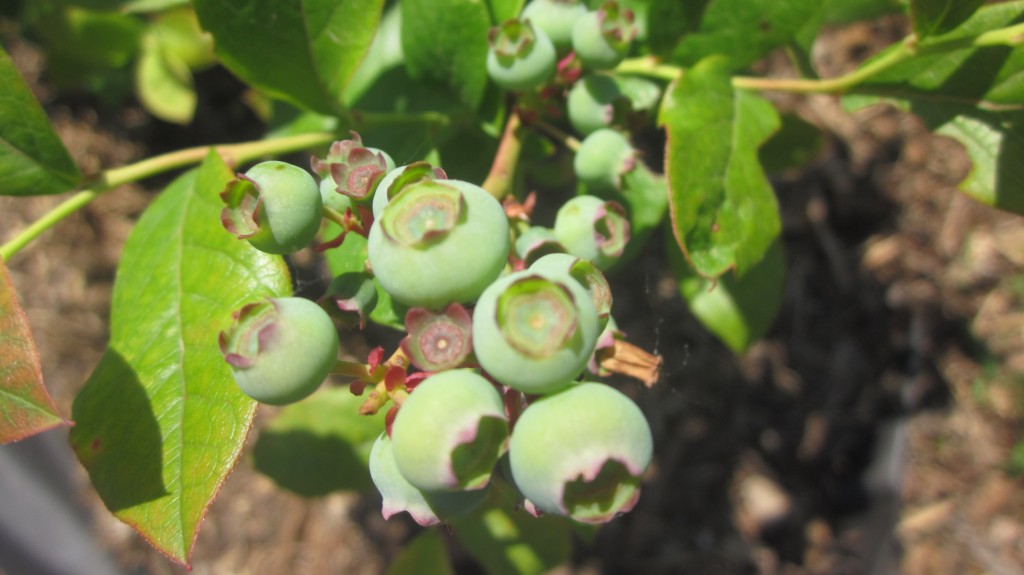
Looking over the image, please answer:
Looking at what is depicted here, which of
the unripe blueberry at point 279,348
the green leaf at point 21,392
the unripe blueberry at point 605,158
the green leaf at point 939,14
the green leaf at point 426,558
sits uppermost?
the green leaf at point 939,14

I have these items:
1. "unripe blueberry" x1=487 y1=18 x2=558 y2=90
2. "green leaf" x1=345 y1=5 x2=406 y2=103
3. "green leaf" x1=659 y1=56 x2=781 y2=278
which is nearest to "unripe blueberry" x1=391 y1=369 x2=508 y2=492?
"green leaf" x1=659 y1=56 x2=781 y2=278

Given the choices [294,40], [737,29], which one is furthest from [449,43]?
[737,29]

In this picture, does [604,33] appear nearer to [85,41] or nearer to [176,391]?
[176,391]

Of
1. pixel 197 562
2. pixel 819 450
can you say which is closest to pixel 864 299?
pixel 819 450

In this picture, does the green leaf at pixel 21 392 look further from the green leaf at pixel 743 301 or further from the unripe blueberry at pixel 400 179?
the green leaf at pixel 743 301

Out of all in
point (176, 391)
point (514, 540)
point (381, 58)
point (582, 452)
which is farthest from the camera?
point (514, 540)

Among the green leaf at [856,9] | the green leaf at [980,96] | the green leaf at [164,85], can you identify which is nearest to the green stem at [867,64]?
the green leaf at [980,96]
